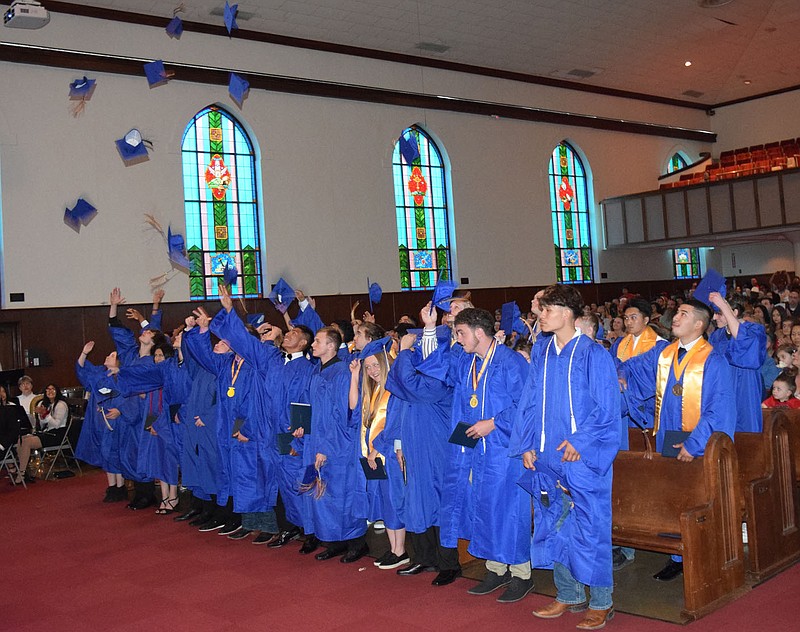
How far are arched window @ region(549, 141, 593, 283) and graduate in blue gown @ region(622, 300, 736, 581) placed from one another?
1778cm

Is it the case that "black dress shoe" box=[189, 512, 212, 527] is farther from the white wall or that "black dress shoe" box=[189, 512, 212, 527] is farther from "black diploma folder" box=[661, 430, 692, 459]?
the white wall

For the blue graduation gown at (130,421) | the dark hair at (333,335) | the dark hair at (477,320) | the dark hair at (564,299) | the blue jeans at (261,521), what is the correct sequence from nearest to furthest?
the dark hair at (564,299)
the dark hair at (477,320)
the dark hair at (333,335)
the blue jeans at (261,521)
the blue graduation gown at (130,421)

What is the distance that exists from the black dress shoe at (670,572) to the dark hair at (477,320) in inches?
75.6

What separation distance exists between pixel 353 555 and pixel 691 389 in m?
2.86

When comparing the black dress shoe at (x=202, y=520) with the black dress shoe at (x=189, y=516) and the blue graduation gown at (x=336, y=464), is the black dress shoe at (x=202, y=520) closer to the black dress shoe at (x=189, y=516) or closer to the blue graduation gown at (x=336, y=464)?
the black dress shoe at (x=189, y=516)

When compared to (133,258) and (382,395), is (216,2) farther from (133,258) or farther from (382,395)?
(382,395)

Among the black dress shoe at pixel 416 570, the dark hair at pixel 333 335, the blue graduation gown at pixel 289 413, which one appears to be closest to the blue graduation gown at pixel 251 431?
the blue graduation gown at pixel 289 413

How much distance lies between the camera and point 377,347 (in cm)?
623

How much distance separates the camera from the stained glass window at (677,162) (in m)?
26.4

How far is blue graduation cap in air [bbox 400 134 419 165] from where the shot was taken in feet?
62.5

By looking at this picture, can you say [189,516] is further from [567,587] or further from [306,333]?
[567,587]

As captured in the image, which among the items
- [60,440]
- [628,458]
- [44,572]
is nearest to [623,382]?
[628,458]

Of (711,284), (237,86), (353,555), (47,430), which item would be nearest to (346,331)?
(353,555)

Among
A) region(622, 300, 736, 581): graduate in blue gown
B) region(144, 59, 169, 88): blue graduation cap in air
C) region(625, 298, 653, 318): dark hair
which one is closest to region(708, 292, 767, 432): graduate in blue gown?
region(622, 300, 736, 581): graduate in blue gown
